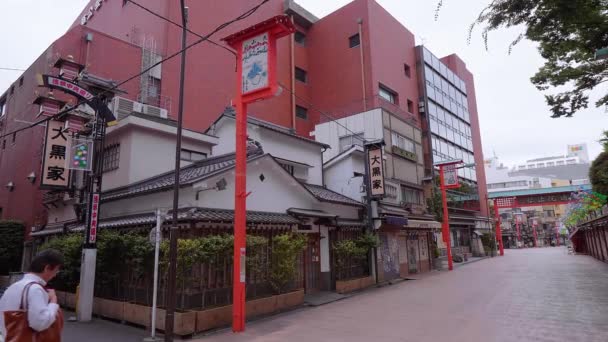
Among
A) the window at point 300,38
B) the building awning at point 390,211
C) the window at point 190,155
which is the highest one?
the window at point 300,38

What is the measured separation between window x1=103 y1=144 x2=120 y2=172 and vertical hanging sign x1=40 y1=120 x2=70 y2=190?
166 centimetres

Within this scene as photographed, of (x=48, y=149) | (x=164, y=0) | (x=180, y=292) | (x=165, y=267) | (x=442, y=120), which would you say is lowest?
(x=180, y=292)

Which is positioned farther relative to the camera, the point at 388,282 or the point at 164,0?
the point at 164,0

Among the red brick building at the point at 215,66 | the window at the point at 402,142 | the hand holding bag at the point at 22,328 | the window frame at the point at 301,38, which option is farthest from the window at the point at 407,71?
the hand holding bag at the point at 22,328

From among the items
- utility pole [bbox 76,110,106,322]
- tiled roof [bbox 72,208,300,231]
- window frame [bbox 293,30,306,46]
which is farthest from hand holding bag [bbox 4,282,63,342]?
window frame [bbox 293,30,306,46]

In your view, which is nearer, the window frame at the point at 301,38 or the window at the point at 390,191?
the window at the point at 390,191

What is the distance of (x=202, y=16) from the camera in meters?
28.0

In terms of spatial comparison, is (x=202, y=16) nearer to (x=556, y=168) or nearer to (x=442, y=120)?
→ (x=442, y=120)

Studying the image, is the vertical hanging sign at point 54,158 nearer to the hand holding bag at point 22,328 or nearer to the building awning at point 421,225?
the hand holding bag at point 22,328

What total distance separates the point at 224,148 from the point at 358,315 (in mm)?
12038

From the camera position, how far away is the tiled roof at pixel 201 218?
35.9 ft

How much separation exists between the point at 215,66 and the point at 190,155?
41.4ft

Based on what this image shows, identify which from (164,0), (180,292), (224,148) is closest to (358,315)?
(180,292)

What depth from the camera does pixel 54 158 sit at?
15328 mm
